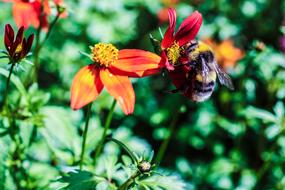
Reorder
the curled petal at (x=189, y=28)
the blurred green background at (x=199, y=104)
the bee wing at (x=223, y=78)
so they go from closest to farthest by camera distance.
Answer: the curled petal at (x=189, y=28)
the bee wing at (x=223, y=78)
the blurred green background at (x=199, y=104)

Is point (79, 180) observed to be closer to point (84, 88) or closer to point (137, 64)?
point (84, 88)

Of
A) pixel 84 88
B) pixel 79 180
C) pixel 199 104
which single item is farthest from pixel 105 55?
pixel 199 104

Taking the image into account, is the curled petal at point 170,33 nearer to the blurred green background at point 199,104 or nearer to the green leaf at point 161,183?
the green leaf at point 161,183

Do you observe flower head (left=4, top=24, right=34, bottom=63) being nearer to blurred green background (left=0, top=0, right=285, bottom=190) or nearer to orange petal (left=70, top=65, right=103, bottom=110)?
orange petal (left=70, top=65, right=103, bottom=110)

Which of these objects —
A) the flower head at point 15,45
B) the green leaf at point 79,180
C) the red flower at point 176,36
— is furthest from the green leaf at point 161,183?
the flower head at point 15,45

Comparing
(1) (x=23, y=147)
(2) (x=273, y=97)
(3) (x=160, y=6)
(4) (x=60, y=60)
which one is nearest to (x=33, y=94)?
(1) (x=23, y=147)

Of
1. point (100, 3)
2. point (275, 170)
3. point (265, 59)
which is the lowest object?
point (275, 170)

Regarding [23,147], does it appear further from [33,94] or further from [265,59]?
[265,59]
